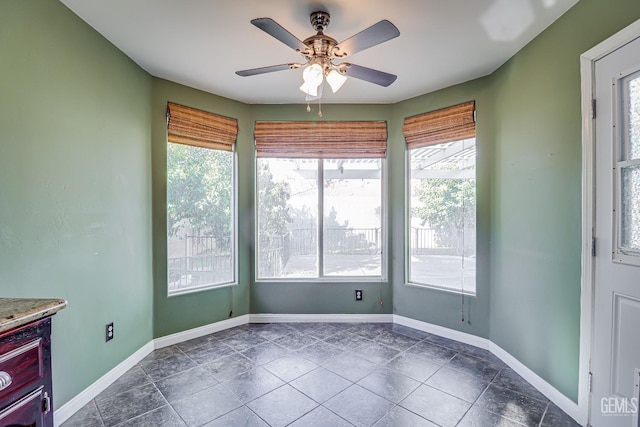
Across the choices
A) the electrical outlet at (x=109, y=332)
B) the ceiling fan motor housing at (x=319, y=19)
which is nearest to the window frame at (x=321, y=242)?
the electrical outlet at (x=109, y=332)

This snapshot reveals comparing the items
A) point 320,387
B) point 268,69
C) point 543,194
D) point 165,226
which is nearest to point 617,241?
point 543,194

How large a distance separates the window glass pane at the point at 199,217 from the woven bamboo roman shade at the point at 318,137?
0.47 meters

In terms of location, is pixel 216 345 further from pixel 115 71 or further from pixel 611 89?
pixel 611 89

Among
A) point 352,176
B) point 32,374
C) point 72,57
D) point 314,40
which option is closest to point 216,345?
point 32,374

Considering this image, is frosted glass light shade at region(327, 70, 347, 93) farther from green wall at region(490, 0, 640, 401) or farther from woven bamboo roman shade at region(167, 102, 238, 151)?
woven bamboo roman shade at region(167, 102, 238, 151)

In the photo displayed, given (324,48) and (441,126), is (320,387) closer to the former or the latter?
(324,48)

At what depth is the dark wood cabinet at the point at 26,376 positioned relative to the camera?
953mm

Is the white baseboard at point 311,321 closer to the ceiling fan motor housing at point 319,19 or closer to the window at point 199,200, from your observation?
the window at point 199,200

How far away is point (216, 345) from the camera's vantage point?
299 cm

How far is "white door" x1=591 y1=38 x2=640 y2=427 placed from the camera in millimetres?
1577

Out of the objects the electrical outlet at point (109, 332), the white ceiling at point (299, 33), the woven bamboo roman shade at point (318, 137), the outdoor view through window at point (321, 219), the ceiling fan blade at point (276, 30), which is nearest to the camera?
the ceiling fan blade at point (276, 30)

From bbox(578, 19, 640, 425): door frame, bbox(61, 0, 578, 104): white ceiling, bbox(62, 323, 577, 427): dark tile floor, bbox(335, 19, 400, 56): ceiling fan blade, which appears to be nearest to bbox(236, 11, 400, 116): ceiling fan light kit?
bbox(335, 19, 400, 56): ceiling fan blade

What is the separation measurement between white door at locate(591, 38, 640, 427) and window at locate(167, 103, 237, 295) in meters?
3.12

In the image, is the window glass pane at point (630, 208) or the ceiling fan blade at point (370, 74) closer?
the window glass pane at point (630, 208)
